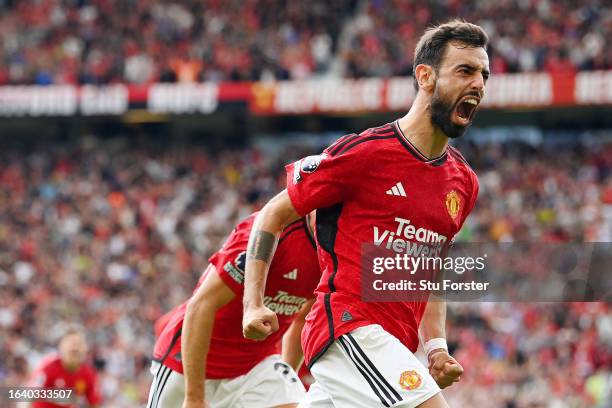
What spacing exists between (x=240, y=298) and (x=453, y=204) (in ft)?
4.30

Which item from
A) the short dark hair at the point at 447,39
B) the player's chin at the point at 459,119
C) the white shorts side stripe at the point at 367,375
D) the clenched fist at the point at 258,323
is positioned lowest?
the white shorts side stripe at the point at 367,375

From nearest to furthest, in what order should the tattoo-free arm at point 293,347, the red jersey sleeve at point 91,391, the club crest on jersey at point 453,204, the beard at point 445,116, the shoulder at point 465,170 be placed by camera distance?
1. the beard at point 445,116
2. the club crest on jersey at point 453,204
3. the shoulder at point 465,170
4. the tattoo-free arm at point 293,347
5. the red jersey sleeve at point 91,391

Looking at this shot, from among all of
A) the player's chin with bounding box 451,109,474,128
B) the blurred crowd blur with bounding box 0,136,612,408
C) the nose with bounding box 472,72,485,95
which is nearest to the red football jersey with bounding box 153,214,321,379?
the player's chin with bounding box 451,109,474,128

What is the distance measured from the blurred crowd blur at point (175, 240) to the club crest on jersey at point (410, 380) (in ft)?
29.8

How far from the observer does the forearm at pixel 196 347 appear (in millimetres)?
4844

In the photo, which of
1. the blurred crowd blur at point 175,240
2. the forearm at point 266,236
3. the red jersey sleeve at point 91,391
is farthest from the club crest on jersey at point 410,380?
the blurred crowd blur at point 175,240

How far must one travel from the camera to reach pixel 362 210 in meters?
4.11

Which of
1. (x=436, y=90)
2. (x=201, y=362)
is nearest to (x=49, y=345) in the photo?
(x=201, y=362)

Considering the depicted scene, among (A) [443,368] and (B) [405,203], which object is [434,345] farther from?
(B) [405,203]

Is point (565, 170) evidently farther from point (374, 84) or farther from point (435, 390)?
point (435, 390)

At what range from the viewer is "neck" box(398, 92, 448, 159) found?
4156mm

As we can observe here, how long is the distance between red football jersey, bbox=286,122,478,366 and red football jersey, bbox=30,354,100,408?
4907 mm

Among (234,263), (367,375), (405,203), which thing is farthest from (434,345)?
(234,263)

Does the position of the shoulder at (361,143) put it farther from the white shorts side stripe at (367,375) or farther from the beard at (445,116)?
the white shorts side stripe at (367,375)
